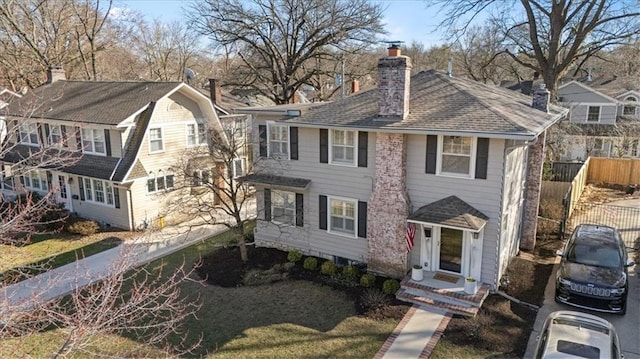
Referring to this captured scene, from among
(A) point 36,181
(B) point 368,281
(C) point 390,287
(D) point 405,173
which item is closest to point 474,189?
(D) point 405,173

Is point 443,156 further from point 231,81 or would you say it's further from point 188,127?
point 231,81

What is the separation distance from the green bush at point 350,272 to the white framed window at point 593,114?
32.9 meters

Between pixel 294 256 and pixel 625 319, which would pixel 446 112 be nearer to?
pixel 294 256

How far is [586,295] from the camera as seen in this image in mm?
12531

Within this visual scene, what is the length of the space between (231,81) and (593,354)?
31970 mm

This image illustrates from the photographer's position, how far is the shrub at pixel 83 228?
68.6 feet

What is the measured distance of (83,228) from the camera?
20922 mm

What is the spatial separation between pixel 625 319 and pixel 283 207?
1164 centimetres

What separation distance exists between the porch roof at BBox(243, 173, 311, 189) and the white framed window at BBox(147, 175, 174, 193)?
7.42 metres

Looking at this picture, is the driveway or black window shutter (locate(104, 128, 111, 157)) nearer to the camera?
the driveway

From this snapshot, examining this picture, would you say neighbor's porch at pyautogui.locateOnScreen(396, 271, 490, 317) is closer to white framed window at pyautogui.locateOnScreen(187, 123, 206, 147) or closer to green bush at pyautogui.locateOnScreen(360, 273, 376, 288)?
green bush at pyautogui.locateOnScreen(360, 273, 376, 288)

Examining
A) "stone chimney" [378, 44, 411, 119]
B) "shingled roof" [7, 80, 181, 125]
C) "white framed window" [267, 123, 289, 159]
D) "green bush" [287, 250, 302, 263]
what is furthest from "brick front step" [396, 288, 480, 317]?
"shingled roof" [7, 80, 181, 125]

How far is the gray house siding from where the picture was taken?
13008mm

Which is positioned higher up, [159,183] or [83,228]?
[159,183]
